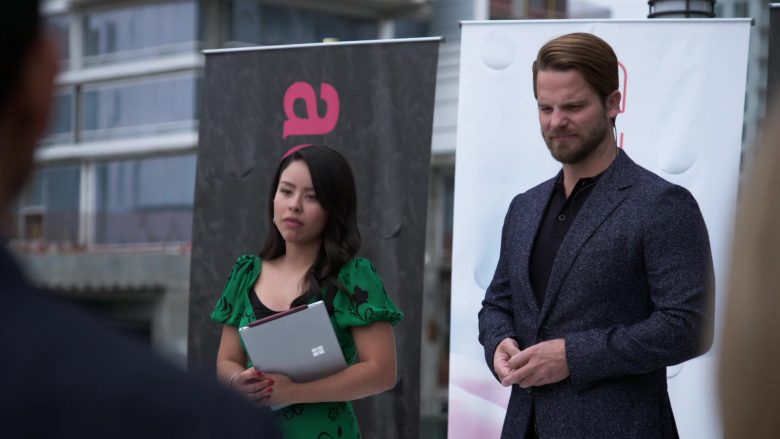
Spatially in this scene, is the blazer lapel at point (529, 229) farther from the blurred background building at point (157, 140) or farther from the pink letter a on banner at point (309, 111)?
the blurred background building at point (157, 140)

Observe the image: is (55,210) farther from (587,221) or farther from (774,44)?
(587,221)

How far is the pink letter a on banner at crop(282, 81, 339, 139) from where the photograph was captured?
3.83m

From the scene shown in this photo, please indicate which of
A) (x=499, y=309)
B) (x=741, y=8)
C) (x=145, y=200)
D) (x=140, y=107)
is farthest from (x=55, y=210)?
(x=499, y=309)

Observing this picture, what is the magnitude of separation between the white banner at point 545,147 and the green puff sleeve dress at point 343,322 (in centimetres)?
109

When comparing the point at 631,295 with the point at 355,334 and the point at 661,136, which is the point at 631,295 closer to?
the point at 355,334

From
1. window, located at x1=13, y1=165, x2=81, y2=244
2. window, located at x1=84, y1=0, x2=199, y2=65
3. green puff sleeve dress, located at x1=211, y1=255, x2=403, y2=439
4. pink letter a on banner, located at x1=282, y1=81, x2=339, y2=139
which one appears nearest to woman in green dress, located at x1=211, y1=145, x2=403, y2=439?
green puff sleeve dress, located at x1=211, y1=255, x2=403, y2=439

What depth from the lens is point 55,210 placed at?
13.9 m

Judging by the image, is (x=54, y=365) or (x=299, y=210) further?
(x=299, y=210)

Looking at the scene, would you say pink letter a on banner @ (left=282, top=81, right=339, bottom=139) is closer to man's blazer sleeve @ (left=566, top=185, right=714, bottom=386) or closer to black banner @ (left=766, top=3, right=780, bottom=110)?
black banner @ (left=766, top=3, right=780, bottom=110)

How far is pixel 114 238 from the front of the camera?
1321 cm

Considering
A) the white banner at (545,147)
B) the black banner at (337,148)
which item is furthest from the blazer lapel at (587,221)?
the black banner at (337,148)

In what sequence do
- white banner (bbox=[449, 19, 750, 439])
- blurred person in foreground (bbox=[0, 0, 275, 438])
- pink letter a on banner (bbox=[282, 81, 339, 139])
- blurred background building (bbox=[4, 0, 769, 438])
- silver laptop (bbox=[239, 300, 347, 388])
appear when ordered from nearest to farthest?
blurred person in foreground (bbox=[0, 0, 275, 438]), silver laptop (bbox=[239, 300, 347, 388]), white banner (bbox=[449, 19, 750, 439]), pink letter a on banner (bbox=[282, 81, 339, 139]), blurred background building (bbox=[4, 0, 769, 438])

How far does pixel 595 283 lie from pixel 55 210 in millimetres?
12649

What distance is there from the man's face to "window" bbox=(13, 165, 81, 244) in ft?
39.4
